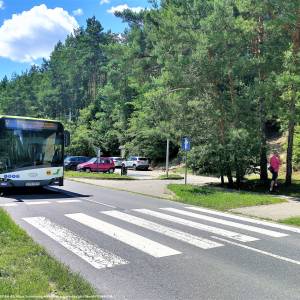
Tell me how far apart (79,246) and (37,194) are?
36.8 feet

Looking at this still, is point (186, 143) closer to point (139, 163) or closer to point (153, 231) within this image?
point (153, 231)

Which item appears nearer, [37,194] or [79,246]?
[79,246]

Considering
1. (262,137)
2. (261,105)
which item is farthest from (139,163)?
(261,105)

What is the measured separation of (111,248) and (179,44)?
15.6m

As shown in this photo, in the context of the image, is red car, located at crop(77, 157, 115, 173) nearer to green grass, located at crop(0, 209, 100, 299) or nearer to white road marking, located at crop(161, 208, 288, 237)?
white road marking, located at crop(161, 208, 288, 237)

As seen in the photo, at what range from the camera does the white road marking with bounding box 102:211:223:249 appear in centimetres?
925

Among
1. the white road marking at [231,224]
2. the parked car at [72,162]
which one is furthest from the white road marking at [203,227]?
the parked car at [72,162]

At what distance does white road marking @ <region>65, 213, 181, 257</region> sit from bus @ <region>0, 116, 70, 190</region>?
6.41m

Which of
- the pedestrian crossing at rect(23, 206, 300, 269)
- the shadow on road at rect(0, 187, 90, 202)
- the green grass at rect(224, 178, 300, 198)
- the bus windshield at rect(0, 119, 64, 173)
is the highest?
the bus windshield at rect(0, 119, 64, 173)

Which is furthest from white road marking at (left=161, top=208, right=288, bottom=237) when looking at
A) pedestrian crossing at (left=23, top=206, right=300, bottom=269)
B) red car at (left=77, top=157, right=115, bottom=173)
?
red car at (left=77, top=157, right=115, bottom=173)

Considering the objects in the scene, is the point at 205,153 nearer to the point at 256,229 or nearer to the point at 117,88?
the point at 256,229

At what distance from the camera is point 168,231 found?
10617 mm

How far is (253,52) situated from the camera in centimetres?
2300

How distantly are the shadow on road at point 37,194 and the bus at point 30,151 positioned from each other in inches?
20.2
